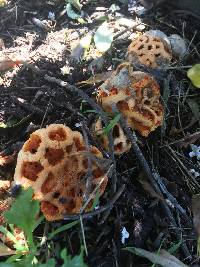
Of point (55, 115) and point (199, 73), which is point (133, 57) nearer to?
point (199, 73)

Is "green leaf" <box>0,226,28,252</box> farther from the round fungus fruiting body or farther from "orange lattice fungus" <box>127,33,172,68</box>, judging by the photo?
the round fungus fruiting body

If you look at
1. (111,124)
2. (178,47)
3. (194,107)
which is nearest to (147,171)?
(111,124)

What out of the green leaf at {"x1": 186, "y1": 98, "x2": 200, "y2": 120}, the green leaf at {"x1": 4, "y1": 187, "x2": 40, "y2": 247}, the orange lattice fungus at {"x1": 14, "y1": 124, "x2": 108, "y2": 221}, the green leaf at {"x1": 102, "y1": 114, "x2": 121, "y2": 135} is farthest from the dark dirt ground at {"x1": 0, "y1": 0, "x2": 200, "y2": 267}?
the green leaf at {"x1": 4, "y1": 187, "x2": 40, "y2": 247}

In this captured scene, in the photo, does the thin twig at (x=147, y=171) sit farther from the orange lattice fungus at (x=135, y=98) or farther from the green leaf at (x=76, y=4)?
the green leaf at (x=76, y=4)

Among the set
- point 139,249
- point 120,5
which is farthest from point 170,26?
point 139,249

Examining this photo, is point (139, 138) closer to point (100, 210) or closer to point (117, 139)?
point (117, 139)

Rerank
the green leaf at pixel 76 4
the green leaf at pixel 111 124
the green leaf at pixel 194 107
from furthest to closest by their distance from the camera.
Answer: the green leaf at pixel 76 4 → the green leaf at pixel 194 107 → the green leaf at pixel 111 124

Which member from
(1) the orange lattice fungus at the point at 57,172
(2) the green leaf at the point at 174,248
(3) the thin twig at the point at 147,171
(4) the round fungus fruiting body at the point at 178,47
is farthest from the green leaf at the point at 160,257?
(4) the round fungus fruiting body at the point at 178,47
